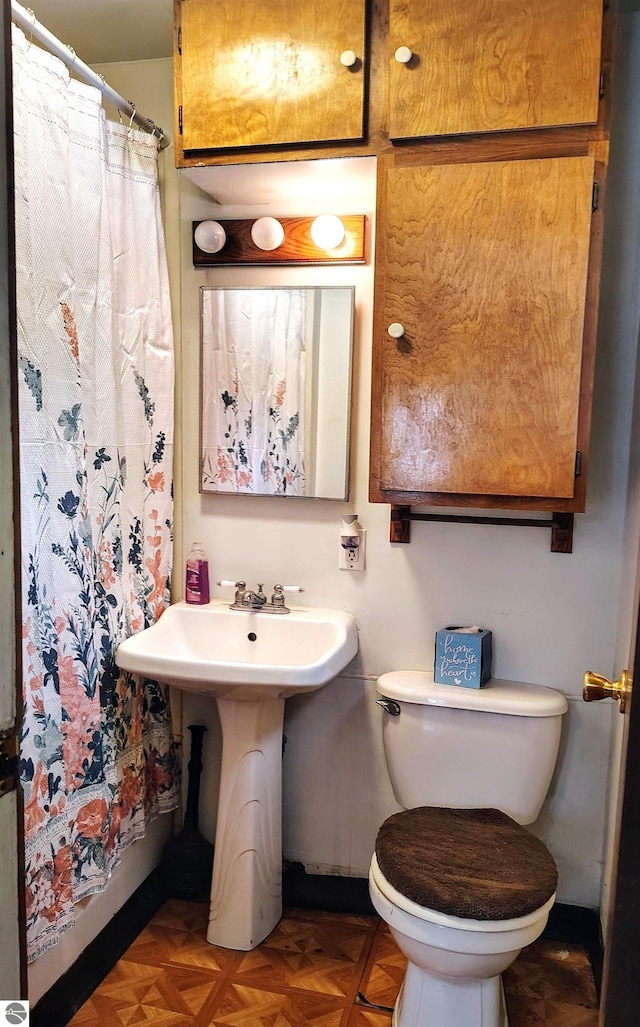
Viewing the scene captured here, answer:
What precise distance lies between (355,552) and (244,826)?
2.56ft

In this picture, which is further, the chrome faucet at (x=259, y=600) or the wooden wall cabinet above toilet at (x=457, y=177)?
the chrome faucet at (x=259, y=600)

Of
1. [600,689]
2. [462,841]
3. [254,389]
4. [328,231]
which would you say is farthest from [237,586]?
[600,689]

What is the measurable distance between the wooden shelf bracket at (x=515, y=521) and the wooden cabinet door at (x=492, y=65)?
900 mm

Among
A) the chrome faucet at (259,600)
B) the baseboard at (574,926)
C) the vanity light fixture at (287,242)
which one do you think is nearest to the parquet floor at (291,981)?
the baseboard at (574,926)

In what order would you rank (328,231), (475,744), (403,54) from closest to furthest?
(403,54), (475,744), (328,231)

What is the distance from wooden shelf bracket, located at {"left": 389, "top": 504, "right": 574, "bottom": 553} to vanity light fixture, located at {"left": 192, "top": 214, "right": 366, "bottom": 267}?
686 mm

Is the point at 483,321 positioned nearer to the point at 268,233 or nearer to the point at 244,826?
the point at 268,233

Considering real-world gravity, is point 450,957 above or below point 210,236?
below

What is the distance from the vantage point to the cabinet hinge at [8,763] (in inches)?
30.6

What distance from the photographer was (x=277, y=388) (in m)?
2.10

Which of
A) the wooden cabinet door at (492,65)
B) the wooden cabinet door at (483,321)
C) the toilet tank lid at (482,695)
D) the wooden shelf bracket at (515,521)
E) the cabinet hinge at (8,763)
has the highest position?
the wooden cabinet door at (492,65)

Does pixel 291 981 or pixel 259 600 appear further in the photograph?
pixel 259 600

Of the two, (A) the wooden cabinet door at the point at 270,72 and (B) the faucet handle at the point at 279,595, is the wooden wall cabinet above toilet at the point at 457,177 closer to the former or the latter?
(A) the wooden cabinet door at the point at 270,72

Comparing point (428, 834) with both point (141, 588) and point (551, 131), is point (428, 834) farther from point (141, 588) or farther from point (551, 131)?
point (551, 131)
